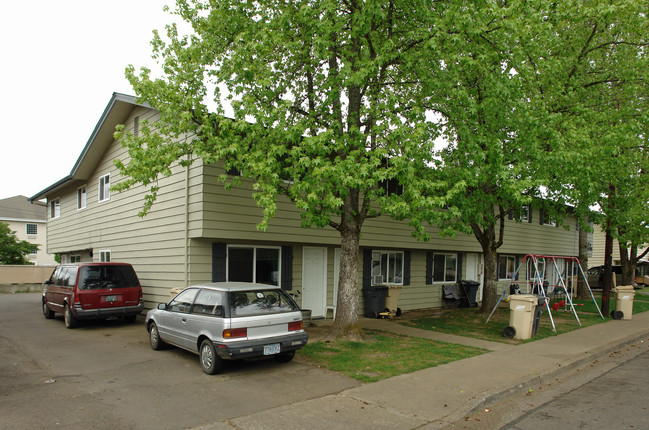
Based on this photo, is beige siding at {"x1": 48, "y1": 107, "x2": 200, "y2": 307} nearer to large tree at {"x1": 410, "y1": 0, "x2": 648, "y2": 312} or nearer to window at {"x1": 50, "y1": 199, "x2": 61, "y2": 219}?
window at {"x1": 50, "y1": 199, "x2": 61, "y2": 219}

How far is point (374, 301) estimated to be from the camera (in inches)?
588

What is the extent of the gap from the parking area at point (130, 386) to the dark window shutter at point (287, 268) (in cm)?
420

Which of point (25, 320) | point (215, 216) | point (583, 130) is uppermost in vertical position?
point (583, 130)

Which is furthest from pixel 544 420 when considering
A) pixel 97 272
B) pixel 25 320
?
pixel 25 320

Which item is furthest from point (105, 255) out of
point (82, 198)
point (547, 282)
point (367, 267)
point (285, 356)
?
point (547, 282)

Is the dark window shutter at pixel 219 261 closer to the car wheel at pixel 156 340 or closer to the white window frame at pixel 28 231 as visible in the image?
the car wheel at pixel 156 340

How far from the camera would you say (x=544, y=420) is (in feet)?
19.4

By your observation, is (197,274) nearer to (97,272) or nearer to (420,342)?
(97,272)

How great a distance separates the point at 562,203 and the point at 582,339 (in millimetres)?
4249

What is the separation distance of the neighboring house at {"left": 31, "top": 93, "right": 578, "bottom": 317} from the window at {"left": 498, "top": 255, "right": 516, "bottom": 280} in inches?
58.1

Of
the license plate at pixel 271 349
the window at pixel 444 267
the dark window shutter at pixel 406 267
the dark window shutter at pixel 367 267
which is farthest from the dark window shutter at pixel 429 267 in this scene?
the license plate at pixel 271 349

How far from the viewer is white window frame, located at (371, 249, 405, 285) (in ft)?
52.7

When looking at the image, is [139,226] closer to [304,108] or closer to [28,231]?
[304,108]

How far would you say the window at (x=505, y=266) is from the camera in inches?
893
